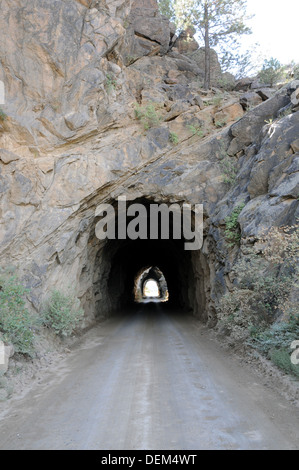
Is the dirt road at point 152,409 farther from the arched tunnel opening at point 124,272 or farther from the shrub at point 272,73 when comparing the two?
the shrub at point 272,73

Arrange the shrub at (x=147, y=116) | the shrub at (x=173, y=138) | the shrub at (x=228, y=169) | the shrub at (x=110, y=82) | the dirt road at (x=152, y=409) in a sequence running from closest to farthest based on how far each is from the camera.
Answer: the dirt road at (x=152, y=409), the shrub at (x=110, y=82), the shrub at (x=228, y=169), the shrub at (x=147, y=116), the shrub at (x=173, y=138)

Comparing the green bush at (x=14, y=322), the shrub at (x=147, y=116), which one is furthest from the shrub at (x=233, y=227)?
the green bush at (x=14, y=322)

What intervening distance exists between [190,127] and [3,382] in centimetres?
1250

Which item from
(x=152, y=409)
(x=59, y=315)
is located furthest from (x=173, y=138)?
(x=152, y=409)

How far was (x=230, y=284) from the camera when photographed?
468 inches

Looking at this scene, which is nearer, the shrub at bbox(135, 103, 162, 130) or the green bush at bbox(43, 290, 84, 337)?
the green bush at bbox(43, 290, 84, 337)

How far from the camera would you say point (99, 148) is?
1305 cm

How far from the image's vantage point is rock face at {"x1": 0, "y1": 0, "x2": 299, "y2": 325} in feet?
35.5

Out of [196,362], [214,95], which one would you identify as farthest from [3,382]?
[214,95]

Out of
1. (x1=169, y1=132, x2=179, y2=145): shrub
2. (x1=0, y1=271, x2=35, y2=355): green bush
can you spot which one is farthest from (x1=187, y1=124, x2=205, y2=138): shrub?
(x1=0, y1=271, x2=35, y2=355): green bush

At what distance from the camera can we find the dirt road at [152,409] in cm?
402

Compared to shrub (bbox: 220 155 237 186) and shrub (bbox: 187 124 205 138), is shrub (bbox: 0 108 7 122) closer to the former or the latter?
shrub (bbox: 187 124 205 138)

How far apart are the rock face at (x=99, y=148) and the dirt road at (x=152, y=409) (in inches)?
178

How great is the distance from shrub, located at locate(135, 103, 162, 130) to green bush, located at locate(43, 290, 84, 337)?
27.5ft
